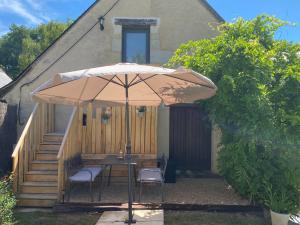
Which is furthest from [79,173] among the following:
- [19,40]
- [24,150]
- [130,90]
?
[19,40]

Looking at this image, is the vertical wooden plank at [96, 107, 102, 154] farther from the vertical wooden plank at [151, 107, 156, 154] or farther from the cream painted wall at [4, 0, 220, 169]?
the cream painted wall at [4, 0, 220, 169]

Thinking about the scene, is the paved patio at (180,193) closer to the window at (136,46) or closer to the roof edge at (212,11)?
the window at (136,46)

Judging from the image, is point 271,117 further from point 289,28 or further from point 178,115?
point 178,115

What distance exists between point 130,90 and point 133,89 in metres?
0.09

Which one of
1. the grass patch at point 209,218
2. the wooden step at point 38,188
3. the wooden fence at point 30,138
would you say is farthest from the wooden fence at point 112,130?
the grass patch at point 209,218

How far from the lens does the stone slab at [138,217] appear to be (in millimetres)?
5891

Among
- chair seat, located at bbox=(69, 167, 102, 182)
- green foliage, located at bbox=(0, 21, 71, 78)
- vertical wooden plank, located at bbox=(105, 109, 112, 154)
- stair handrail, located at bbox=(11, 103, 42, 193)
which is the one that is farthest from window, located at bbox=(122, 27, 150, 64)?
green foliage, located at bbox=(0, 21, 71, 78)

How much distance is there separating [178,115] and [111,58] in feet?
9.36

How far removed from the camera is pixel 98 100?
251 inches

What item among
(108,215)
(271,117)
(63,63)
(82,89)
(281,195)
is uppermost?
(63,63)

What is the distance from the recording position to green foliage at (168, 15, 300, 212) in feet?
20.6

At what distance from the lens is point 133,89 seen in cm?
621

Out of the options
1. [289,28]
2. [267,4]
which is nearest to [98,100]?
[289,28]

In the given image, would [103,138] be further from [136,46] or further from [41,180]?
[136,46]
